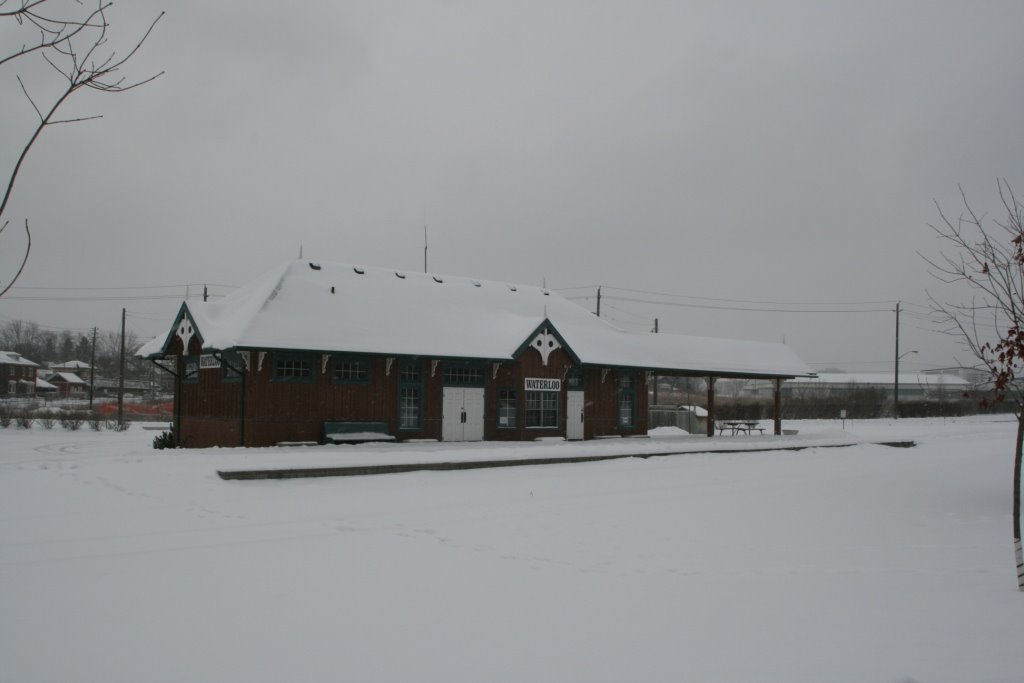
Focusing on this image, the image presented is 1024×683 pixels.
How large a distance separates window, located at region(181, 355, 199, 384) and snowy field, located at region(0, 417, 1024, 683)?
22.7 feet

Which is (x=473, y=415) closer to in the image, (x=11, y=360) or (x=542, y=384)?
(x=542, y=384)

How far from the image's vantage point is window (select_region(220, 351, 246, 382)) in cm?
1977

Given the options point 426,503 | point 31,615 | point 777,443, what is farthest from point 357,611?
point 777,443

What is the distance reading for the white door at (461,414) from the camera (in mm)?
23281

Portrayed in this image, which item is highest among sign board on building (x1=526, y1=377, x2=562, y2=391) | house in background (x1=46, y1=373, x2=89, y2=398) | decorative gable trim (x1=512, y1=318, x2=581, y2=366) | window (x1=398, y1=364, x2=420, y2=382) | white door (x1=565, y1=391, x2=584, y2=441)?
decorative gable trim (x1=512, y1=318, x2=581, y2=366)

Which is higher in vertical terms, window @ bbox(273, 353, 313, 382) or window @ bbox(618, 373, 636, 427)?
window @ bbox(273, 353, 313, 382)

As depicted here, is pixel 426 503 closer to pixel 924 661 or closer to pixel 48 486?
pixel 48 486

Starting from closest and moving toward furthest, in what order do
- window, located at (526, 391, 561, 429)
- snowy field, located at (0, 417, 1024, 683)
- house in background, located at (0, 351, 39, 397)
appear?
1. snowy field, located at (0, 417, 1024, 683)
2. window, located at (526, 391, 561, 429)
3. house in background, located at (0, 351, 39, 397)

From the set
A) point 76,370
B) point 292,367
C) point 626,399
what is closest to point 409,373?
point 292,367

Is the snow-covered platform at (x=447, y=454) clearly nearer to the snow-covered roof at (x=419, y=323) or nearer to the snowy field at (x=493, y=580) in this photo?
the snowy field at (x=493, y=580)

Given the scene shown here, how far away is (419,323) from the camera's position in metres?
23.6

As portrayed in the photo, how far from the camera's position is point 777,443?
25.8 meters

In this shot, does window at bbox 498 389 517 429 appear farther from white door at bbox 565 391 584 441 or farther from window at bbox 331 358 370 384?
window at bbox 331 358 370 384

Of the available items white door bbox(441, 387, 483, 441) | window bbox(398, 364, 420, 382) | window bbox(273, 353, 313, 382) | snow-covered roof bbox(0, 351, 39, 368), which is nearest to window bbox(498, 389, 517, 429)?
white door bbox(441, 387, 483, 441)
